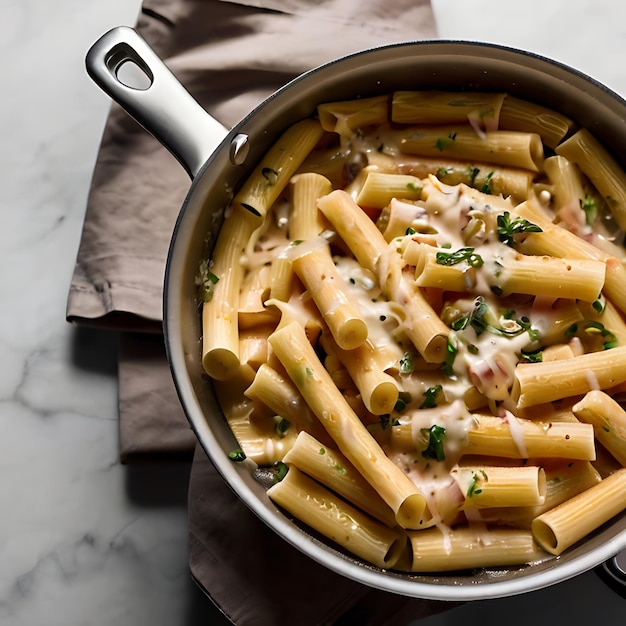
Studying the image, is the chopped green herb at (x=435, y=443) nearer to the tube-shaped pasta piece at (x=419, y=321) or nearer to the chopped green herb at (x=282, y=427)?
the tube-shaped pasta piece at (x=419, y=321)

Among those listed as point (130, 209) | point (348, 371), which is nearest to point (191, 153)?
point (130, 209)

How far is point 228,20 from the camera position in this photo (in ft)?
6.78

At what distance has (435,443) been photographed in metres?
1.61

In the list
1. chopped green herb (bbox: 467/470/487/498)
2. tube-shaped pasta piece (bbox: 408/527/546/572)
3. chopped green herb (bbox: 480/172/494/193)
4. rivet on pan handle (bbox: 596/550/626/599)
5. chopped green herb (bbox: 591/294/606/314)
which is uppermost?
chopped green herb (bbox: 480/172/494/193)

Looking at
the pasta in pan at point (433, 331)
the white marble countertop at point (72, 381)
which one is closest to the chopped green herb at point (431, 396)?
the pasta in pan at point (433, 331)

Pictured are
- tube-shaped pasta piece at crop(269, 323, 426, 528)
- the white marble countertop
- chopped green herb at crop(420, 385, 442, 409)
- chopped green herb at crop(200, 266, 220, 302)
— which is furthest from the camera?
the white marble countertop

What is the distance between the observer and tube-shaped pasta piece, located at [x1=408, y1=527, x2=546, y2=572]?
1.57 meters

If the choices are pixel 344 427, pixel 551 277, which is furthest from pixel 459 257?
pixel 344 427

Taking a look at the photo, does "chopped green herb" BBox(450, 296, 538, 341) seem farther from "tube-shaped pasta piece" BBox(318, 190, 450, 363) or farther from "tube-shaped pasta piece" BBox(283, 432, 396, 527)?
"tube-shaped pasta piece" BBox(283, 432, 396, 527)

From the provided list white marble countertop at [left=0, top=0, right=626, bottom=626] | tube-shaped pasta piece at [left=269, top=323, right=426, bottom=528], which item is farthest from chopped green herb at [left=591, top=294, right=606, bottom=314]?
white marble countertop at [left=0, top=0, right=626, bottom=626]

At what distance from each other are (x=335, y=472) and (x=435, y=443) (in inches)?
7.9

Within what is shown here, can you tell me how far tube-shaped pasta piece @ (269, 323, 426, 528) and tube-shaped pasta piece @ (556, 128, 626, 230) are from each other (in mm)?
725

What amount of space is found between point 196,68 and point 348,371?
35.0 inches

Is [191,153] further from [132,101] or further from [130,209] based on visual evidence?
[130,209]
